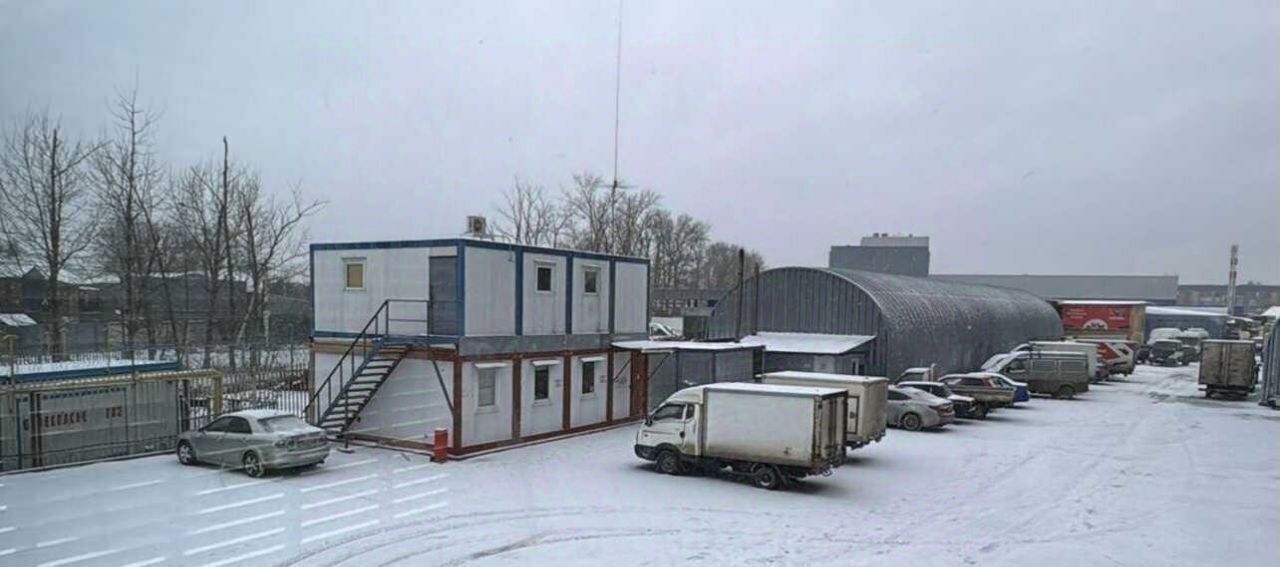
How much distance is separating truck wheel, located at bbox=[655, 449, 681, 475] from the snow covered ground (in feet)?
1.16

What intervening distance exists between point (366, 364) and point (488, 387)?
2.75m

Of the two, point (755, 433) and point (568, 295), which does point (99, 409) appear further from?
point (755, 433)

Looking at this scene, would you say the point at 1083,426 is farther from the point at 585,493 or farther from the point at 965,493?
the point at 585,493

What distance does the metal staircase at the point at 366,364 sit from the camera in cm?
1694

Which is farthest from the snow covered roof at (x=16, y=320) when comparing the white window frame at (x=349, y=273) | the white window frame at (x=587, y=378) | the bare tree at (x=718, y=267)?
the bare tree at (x=718, y=267)

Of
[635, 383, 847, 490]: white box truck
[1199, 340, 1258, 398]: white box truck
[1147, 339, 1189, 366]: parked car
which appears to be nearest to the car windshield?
[635, 383, 847, 490]: white box truck

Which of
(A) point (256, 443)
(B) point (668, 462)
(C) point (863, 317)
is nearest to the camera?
(A) point (256, 443)

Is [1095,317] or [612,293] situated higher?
[612,293]

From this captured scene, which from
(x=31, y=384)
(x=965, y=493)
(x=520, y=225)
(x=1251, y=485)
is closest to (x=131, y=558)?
(x=31, y=384)

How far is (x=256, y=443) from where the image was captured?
45.9 ft

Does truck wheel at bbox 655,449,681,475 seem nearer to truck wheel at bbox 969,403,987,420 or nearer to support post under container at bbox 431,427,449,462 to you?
support post under container at bbox 431,427,449,462

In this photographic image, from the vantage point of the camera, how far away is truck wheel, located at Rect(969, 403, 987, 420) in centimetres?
2303

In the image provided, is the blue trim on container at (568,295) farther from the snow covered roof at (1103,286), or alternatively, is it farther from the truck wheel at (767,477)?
the snow covered roof at (1103,286)

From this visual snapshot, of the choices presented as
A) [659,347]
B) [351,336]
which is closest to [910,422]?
[659,347]
